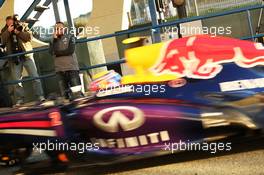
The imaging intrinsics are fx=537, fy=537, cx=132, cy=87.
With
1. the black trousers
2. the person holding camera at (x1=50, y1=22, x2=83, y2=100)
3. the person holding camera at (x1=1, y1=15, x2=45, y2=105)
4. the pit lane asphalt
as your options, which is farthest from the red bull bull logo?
the person holding camera at (x1=1, y1=15, x2=45, y2=105)

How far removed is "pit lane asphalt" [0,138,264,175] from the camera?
447 cm

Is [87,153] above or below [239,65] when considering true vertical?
below

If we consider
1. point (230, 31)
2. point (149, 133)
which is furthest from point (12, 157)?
point (230, 31)

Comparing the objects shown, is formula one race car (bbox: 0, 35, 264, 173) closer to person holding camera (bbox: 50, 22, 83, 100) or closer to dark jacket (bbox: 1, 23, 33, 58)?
person holding camera (bbox: 50, 22, 83, 100)

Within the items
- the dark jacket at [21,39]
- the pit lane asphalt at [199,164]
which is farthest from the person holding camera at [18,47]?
the pit lane asphalt at [199,164]

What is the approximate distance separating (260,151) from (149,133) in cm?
103

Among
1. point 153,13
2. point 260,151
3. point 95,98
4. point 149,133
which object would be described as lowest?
point 260,151

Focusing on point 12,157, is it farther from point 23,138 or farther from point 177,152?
point 177,152

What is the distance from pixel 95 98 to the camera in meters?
4.84

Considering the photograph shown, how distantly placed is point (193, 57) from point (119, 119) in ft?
2.87

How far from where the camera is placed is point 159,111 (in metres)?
4.59

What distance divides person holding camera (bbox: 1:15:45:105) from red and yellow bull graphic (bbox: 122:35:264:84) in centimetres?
458

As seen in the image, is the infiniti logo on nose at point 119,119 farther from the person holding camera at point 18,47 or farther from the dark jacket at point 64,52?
the person holding camera at point 18,47

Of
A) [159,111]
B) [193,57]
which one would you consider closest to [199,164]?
[159,111]
